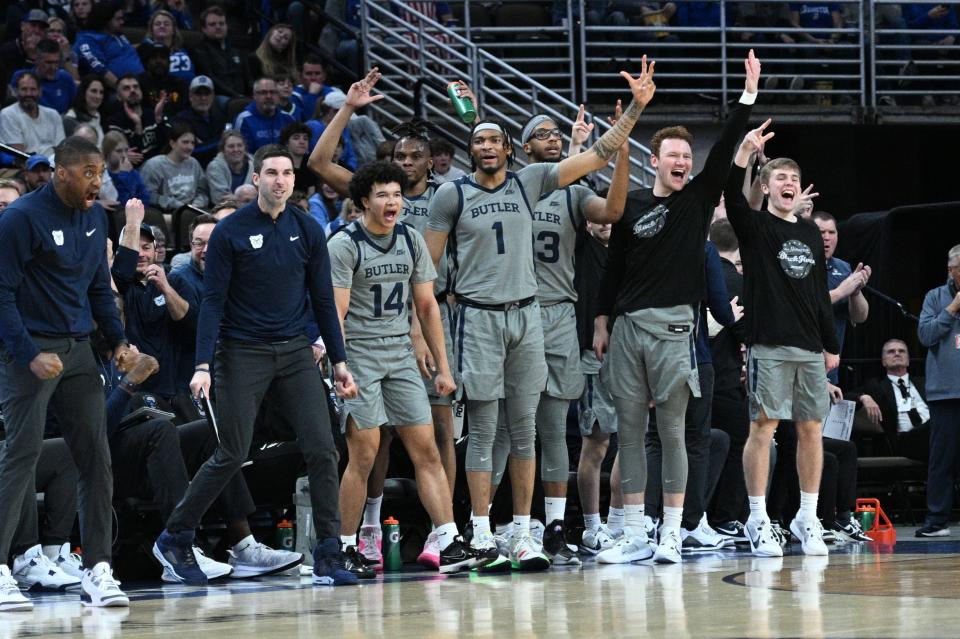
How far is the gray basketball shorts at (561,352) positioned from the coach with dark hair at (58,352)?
2.58 metres

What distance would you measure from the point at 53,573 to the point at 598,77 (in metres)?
11.1

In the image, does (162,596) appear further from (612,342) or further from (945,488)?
(945,488)

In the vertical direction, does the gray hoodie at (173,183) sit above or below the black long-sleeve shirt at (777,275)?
above

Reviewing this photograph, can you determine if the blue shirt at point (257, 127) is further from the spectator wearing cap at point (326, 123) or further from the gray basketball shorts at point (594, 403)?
the gray basketball shorts at point (594, 403)

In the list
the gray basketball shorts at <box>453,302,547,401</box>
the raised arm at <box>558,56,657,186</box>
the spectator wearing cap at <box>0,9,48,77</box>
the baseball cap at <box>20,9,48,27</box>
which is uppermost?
the baseball cap at <box>20,9,48,27</box>

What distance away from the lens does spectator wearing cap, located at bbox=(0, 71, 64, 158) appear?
1309 centimetres

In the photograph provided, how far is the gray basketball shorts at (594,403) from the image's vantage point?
30.9 ft

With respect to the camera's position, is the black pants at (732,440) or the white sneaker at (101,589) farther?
the black pants at (732,440)

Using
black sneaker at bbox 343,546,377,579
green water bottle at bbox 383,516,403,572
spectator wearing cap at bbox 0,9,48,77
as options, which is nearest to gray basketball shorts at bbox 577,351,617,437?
green water bottle at bbox 383,516,403,572

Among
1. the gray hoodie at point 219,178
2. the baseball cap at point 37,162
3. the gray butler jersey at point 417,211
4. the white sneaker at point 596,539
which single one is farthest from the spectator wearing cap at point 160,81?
the white sneaker at point 596,539

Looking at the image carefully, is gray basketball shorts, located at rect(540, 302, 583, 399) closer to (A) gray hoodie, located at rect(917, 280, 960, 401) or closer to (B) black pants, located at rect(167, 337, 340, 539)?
(B) black pants, located at rect(167, 337, 340, 539)

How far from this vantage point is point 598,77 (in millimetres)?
17938

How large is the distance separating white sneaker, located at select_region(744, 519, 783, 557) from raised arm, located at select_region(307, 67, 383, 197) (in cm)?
299

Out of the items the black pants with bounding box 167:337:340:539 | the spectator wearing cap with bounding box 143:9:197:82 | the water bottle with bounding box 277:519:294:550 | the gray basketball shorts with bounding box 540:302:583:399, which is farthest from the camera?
the spectator wearing cap with bounding box 143:9:197:82
